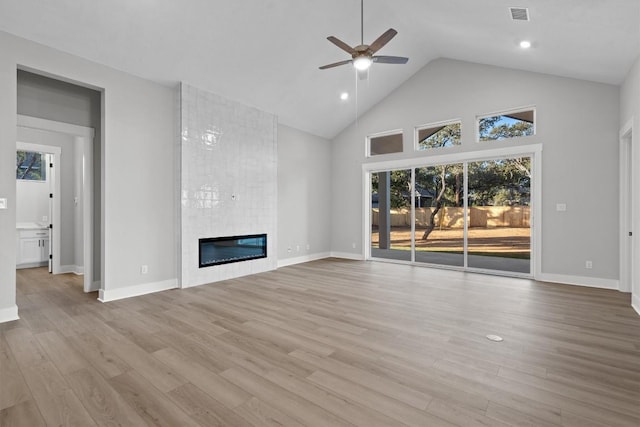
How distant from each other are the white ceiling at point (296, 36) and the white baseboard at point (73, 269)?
401 cm

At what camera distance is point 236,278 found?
5746 millimetres

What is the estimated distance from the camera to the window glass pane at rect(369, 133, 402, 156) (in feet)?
23.9

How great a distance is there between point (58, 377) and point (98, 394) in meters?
0.50

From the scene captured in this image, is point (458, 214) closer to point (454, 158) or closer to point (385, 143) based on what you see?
point (454, 158)

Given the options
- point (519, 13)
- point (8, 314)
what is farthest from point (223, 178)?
Result: point (519, 13)

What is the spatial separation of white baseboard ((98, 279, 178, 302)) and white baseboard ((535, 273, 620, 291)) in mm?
6294

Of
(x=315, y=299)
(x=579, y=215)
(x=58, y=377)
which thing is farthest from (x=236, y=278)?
(x=579, y=215)

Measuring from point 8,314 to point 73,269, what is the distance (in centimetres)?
304

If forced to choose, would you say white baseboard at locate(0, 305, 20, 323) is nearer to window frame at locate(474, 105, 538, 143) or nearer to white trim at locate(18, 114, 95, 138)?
white trim at locate(18, 114, 95, 138)

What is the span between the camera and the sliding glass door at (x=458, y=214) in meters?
5.85

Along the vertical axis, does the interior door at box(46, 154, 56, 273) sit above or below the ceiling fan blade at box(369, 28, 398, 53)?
below

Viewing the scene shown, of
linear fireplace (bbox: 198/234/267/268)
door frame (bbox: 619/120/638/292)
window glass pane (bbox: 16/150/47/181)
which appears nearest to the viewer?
door frame (bbox: 619/120/638/292)

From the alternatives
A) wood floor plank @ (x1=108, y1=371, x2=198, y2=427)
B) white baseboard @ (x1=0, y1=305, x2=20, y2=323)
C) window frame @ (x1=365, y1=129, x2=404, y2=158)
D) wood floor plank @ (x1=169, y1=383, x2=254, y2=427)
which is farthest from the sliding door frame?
white baseboard @ (x1=0, y1=305, x2=20, y2=323)

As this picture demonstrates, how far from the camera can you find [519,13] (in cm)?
375
